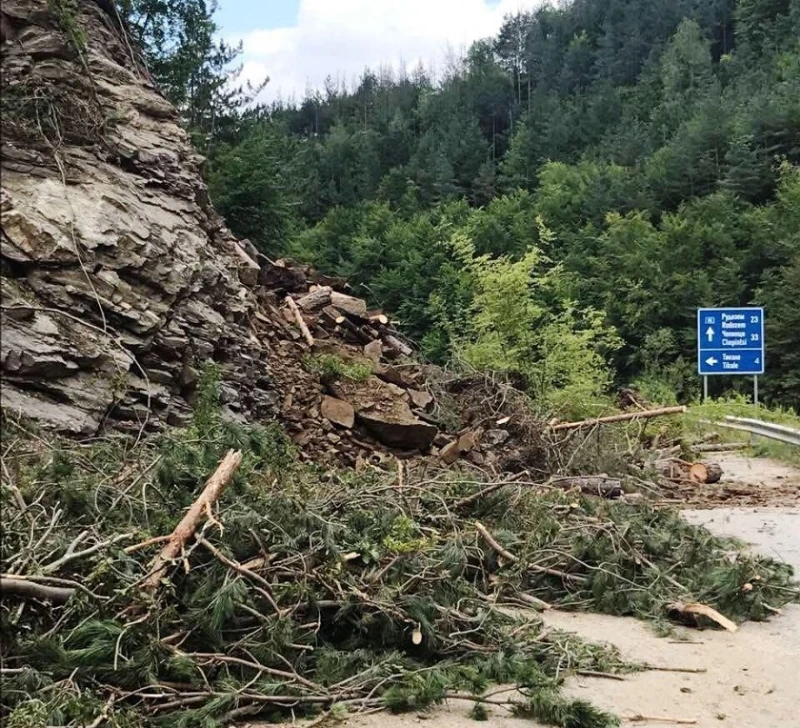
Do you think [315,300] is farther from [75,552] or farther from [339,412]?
[75,552]

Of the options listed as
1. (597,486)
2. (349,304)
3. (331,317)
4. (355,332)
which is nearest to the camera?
(597,486)

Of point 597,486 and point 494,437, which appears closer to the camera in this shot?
point 597,486

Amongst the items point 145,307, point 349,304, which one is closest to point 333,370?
point 349,304

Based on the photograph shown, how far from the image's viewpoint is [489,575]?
5.93 metres

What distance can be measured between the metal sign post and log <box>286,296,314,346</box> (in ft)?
31.0

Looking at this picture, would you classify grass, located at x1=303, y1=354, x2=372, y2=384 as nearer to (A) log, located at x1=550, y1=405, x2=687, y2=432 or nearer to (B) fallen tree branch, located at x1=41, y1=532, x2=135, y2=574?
(A) log, located at x1=550, y1=405, x2=687, y2=432

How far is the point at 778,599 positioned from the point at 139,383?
5.48 metres

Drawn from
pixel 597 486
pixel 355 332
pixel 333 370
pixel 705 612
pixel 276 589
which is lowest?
pixel 705 612

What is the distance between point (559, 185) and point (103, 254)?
59743 mm

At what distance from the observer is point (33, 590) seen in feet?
11.1

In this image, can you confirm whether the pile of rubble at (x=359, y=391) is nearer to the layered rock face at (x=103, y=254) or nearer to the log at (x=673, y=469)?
the layered rock face at (x=103, y=254)

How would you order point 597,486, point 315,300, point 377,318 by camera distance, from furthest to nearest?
point 377,318, point 315,300, point 597,486

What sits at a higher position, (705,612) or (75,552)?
(75,552)

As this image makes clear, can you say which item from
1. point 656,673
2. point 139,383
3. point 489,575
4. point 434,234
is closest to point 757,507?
point 489,575
